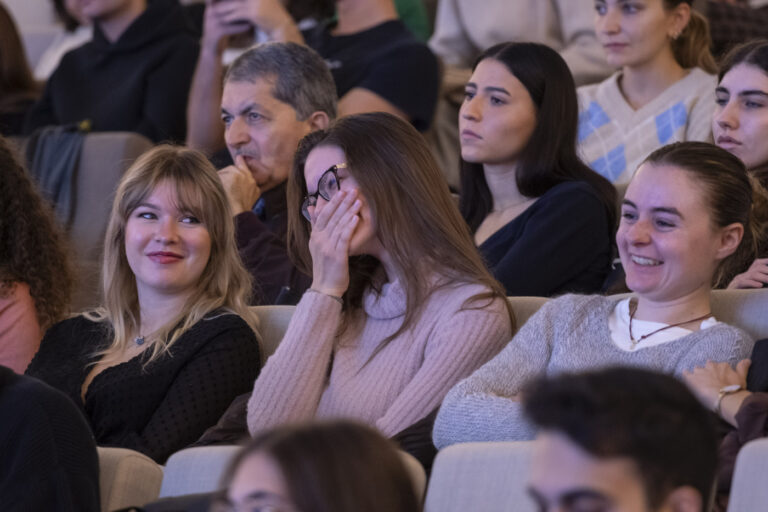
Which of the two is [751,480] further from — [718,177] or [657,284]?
[718,177]

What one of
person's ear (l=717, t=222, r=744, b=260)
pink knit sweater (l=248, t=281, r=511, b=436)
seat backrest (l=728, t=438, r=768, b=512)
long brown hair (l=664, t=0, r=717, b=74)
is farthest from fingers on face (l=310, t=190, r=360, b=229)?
long brown hair (l=664, t=0, r=717, b=74)

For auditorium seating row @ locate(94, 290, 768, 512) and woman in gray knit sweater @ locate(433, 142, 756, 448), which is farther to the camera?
woman in gray knit sweater @ locate(433, 142, 756, 448)

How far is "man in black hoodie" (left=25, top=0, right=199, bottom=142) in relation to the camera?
4277 mm

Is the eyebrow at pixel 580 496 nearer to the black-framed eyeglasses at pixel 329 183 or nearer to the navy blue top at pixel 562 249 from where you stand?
the black-framed eyeglasses at pixel 329 183

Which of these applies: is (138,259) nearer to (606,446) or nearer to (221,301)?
(221,301)

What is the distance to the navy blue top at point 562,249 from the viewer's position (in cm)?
279

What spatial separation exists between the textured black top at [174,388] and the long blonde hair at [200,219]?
0.33 ft

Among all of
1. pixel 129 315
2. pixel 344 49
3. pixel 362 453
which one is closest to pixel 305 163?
pixel 129 315

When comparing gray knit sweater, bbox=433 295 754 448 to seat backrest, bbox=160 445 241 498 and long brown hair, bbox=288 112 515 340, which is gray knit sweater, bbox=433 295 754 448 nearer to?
long brown hair, bbox=288 112 515 340

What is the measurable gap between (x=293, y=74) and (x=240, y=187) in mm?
358

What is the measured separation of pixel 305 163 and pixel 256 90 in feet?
2.97

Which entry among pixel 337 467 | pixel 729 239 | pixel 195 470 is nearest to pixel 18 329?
pixel 195 470

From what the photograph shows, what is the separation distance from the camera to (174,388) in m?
2.44

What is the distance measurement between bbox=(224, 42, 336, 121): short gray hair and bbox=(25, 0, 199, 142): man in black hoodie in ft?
3.16
